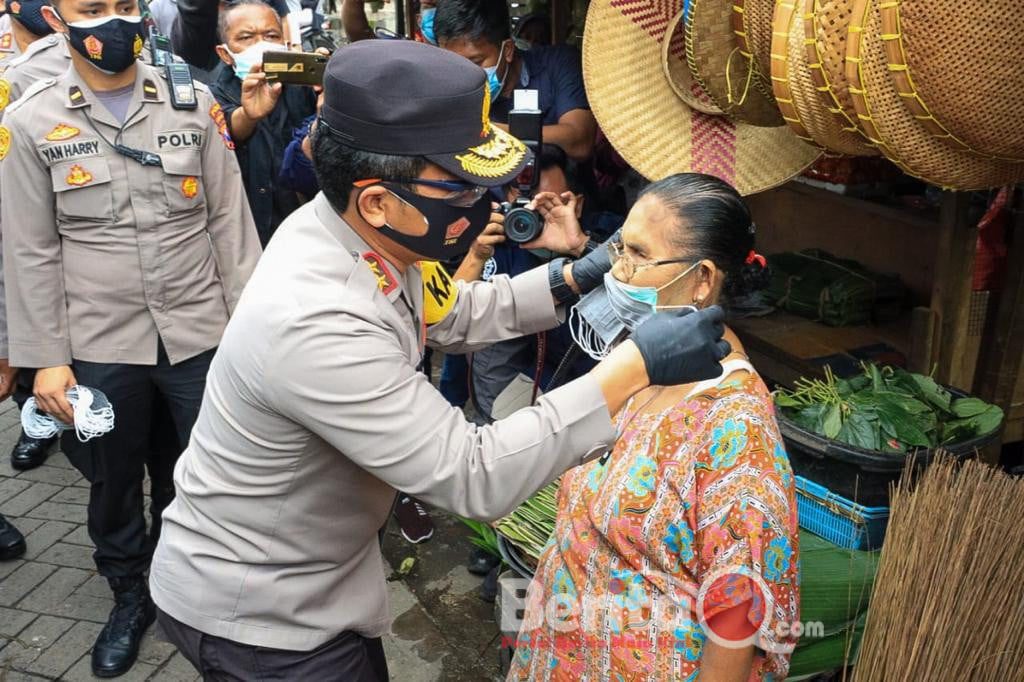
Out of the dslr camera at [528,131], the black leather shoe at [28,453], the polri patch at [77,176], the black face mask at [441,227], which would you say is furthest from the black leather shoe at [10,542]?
the black face mask at [441,227]

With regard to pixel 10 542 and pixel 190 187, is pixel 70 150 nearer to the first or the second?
pixel 190 187

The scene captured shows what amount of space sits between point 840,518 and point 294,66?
254 cm

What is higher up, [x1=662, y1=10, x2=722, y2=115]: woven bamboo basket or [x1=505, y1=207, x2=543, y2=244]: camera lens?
[x1=662, y1=10, x2=722, y2=115]: woven bamboo basket

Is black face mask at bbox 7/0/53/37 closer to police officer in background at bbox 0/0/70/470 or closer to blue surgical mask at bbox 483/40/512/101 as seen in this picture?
police officer in background at bbox 0/0/70/470

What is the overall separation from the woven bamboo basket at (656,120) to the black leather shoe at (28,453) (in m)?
3.49

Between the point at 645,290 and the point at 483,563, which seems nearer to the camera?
the point at 645,290

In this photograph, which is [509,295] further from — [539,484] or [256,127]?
[256,127]

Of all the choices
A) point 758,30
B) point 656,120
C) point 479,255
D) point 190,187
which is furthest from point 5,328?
point 758,30

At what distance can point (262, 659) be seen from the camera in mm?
1846

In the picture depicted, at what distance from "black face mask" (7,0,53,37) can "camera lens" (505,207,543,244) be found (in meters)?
2.77

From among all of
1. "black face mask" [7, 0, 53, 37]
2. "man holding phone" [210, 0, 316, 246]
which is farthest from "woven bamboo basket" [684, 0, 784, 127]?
"black face mask" [7, 0, 53, 37]

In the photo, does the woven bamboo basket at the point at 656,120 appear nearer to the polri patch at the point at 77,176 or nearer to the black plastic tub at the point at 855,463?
the black plastic tub at the point at 855,463

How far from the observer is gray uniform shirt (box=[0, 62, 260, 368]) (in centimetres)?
289

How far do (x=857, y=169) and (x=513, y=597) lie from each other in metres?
1.98
